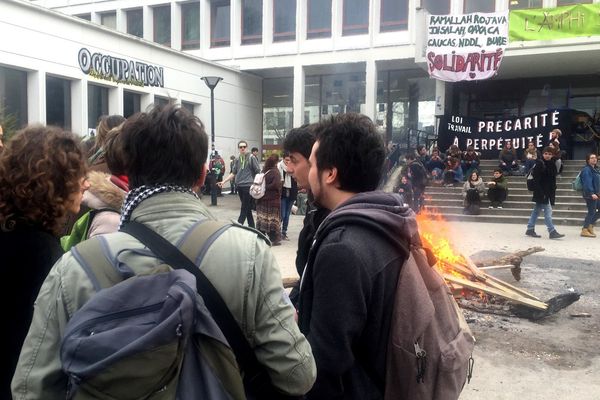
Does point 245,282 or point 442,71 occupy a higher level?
point 442,71

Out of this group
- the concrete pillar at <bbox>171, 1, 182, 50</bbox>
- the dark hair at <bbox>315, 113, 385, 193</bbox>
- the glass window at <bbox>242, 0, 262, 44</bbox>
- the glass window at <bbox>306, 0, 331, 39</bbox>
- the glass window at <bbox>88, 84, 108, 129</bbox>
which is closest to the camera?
the dark hair at <bbox>315, 113, 385, 193</bbox>

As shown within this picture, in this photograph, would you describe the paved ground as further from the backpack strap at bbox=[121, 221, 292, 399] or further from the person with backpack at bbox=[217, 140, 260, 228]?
the backpack strap at bbox=[121, 221, 292, 399]

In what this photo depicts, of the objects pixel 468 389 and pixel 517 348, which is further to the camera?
pixel 517 348

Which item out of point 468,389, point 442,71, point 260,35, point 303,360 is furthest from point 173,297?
point 260,35

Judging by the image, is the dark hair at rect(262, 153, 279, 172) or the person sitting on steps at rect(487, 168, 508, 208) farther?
the person sitting on steps at rect(487, 168, 508, 208)

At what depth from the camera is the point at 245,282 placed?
143cm

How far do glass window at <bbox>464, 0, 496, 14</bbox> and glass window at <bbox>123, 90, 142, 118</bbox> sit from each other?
13461 mm

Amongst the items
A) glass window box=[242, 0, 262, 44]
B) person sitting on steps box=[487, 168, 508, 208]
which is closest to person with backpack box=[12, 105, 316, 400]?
person sitting on steps box=[487, 168, 508, 208]

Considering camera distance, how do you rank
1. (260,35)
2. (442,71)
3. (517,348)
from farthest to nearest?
(260,35), (442,71), (517,348)

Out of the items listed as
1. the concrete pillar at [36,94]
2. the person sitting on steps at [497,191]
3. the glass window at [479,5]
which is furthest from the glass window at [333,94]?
the concrete pillar at [36,94]

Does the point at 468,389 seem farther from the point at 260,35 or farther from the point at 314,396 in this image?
the point at 260,35

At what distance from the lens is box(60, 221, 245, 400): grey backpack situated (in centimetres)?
119

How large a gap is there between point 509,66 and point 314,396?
65.0 ft

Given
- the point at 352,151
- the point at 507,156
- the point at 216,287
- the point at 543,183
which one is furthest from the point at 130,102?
the point at 216,287
